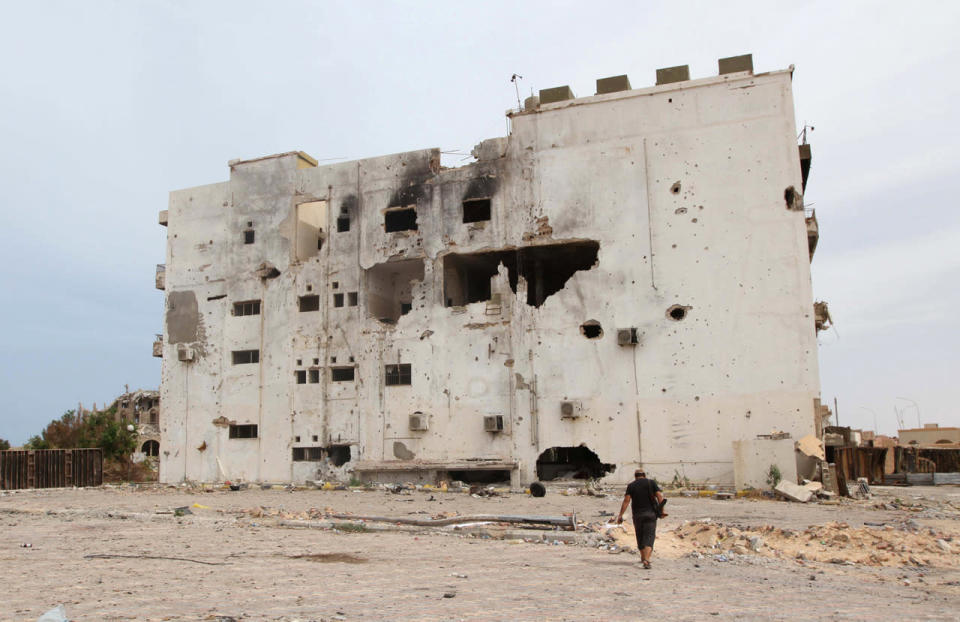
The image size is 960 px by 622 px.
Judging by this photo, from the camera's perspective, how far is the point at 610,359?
24.2 m

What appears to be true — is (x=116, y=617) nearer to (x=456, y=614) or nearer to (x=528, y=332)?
(x=456, y=614)

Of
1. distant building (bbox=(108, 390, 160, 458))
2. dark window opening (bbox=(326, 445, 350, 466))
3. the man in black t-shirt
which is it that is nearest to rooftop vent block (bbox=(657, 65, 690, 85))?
dark window opening (bbox=(326, 445, 350, 466))

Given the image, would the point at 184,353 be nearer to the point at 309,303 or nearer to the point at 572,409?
the point at 309,303

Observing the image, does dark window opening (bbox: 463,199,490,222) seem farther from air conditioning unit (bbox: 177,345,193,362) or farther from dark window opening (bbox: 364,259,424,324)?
air conditioning unit (bbox: 177,345,193,362)

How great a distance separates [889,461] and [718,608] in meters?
28.1

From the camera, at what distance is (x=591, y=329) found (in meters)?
24.8

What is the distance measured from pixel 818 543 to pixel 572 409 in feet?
41.2

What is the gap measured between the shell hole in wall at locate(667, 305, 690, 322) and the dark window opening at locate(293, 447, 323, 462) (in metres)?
12.7

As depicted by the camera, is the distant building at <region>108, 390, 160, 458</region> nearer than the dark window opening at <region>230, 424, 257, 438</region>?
No

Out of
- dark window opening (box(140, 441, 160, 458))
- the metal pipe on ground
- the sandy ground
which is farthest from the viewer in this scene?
dark window opening (box(140, 441, 160, 458))

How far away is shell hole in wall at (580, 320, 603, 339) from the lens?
24578mm

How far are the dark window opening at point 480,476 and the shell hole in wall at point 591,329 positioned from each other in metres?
5.16

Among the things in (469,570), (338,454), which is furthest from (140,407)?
(469,570)

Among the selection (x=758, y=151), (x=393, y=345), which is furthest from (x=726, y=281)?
(x=393, y=345)
